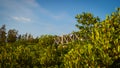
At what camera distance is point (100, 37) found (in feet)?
50.5

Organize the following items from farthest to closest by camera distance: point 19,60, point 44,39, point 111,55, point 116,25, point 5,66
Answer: point 44,39 < point 19,60 < point 5,66 < point 116,25 < point 111,55

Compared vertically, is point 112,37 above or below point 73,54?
above

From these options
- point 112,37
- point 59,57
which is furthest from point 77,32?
point 112,37

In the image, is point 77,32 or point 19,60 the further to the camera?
point 77,32

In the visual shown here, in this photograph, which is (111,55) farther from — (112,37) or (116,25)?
(116,25)

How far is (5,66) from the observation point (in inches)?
813

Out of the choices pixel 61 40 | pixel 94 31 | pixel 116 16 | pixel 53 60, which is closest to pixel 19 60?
pixel 53 60

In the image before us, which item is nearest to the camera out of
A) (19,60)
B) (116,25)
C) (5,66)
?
(116,25)

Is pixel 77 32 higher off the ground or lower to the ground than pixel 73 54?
higher

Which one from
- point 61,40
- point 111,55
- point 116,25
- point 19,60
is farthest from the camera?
point 61,40

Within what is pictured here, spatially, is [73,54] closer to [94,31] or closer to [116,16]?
[94,31]

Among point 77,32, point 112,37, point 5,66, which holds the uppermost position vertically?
point 77,32

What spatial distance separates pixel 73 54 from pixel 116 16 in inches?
181

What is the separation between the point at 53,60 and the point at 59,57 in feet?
2.66
